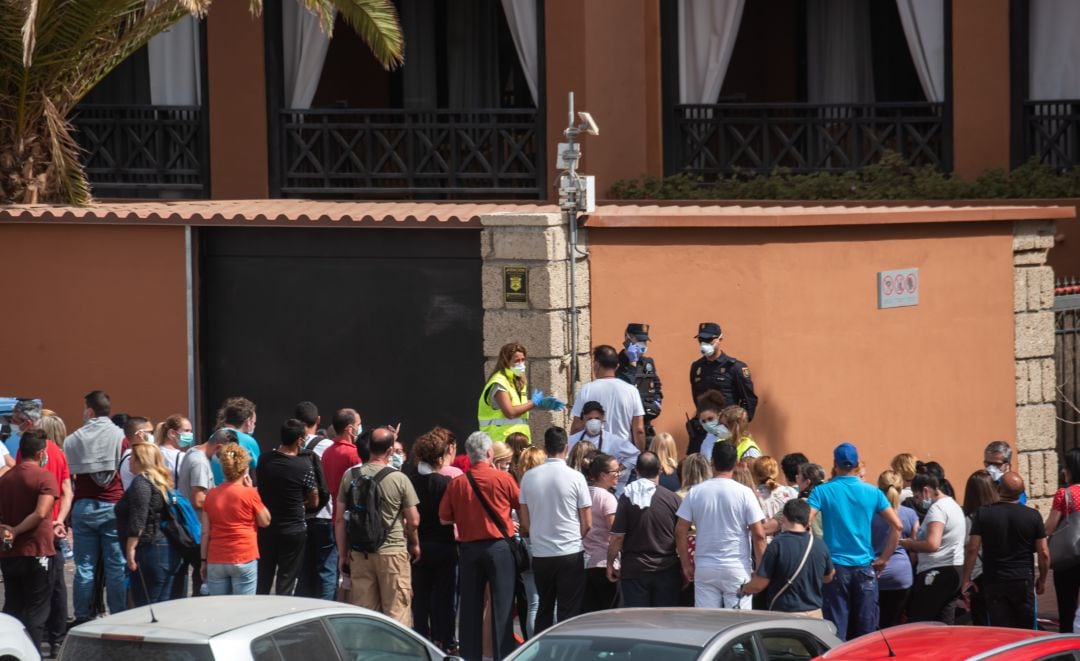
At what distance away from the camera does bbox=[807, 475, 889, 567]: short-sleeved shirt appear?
10.4 meters

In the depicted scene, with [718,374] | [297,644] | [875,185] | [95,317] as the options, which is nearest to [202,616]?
[297,644]

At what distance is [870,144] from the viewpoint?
2008cm

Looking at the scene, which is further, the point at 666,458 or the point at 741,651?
the point at 666,458

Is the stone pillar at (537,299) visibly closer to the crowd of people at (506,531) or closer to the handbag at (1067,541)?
the crowd of people at (506,531)

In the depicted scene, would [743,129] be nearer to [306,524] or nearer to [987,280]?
[987,280]

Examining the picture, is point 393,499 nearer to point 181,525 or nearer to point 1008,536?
point 181,525

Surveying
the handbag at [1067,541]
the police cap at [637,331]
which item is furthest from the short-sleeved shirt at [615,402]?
the handbag at [1067,541]

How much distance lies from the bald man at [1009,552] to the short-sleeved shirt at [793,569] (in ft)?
5.11

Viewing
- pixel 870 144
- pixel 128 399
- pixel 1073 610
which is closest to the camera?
pixel 1073 610

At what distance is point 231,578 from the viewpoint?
1076 centimetres

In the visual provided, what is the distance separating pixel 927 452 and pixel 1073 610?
13.5ft

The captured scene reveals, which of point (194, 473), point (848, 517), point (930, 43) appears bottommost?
point (848, 517)

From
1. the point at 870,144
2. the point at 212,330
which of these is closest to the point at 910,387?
the point at 870,144

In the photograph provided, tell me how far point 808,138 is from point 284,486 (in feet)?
35.9
